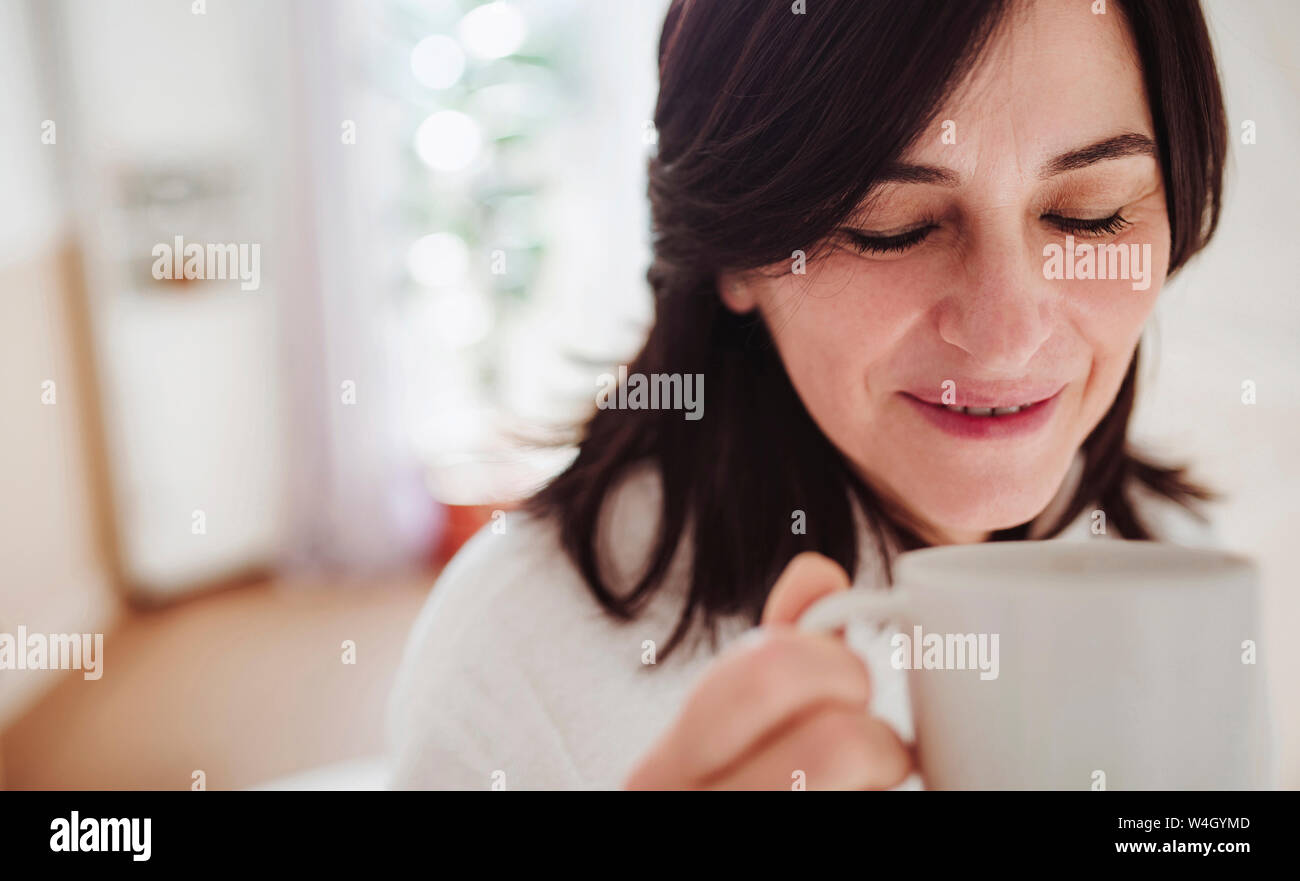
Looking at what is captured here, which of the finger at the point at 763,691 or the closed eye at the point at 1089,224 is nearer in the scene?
the finger at the point at 763,691

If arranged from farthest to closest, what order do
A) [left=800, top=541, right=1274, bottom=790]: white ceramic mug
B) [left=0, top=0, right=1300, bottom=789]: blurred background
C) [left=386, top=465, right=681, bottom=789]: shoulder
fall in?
[left=0, top=0, right=1300, bottom=789]: blurred background < [left=386, top=465, right=681, bottom=789]: shoulder < [left=800, top=541, right=1274, bottom=790]: white ceramic mug

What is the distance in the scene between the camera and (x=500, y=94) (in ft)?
5.95

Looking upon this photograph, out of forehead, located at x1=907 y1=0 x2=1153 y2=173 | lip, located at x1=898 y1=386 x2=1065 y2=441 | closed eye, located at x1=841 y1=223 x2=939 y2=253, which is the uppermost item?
forehead, located at x1=907 y1=0 x2=1153 y2=173

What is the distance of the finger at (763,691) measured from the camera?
12.5 inches

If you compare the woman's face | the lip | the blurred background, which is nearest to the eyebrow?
the woman's face

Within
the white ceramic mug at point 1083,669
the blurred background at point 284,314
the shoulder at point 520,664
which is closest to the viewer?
the white ceramic mug at point 1083,669

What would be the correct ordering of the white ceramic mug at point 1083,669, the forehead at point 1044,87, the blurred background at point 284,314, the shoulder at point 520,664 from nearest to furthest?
the white ceramic mug at point 1083,669
the forehead at point 1044,87
the shoulder at point 520,664
the blurred background at point 284,314

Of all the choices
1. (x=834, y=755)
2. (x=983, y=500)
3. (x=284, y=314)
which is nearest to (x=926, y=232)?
(x=983, y=500)

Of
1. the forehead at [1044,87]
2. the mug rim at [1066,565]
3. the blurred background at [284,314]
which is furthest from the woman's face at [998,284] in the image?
the blurred background at [284,314]

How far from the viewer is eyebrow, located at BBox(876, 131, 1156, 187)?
41 cm

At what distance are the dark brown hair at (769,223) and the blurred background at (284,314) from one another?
1.67 feet

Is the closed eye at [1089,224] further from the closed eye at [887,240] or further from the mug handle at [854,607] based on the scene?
the mug handle at [854,607]

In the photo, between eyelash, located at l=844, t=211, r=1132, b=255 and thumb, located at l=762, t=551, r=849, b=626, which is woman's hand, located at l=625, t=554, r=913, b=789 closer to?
thumb, located at l=762, t=551, r=849, b=626
